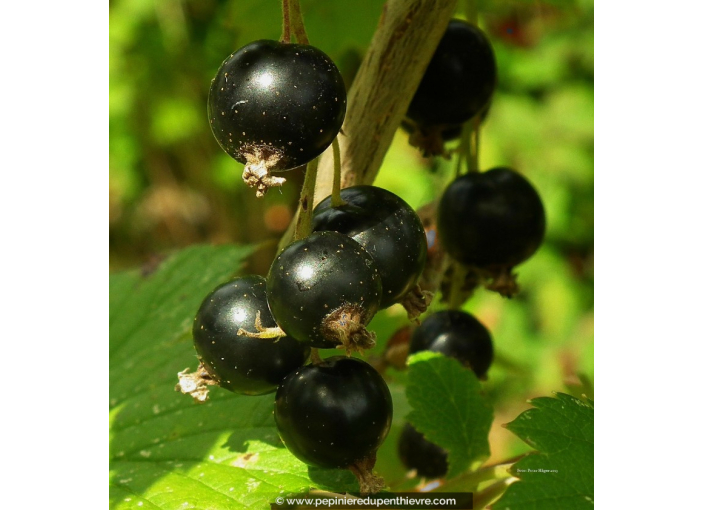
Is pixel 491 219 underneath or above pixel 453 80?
A: underneath

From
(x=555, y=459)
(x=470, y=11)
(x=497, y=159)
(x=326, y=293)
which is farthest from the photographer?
(x=497, y=159)

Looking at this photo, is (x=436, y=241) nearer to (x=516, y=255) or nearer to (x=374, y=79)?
(x=516, y=255)

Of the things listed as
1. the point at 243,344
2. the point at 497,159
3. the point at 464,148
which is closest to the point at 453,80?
the point at 464,148

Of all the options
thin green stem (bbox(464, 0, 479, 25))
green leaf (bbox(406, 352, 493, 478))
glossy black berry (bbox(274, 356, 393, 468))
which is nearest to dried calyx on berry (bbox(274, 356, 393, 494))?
glossy black berry (bbox(274, 356, 393, 468))

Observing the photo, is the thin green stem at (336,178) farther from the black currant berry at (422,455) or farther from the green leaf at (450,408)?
the black currant berry at (422,455)

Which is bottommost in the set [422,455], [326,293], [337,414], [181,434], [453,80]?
[422,455]

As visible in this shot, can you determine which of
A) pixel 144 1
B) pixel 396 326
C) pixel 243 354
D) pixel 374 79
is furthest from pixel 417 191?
pixel 243 354

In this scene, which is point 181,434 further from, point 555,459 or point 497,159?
point 497,159

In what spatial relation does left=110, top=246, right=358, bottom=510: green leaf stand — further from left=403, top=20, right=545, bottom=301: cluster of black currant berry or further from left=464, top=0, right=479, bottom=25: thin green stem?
left=464, top=0, right=479, bottom=25: thin green stem
